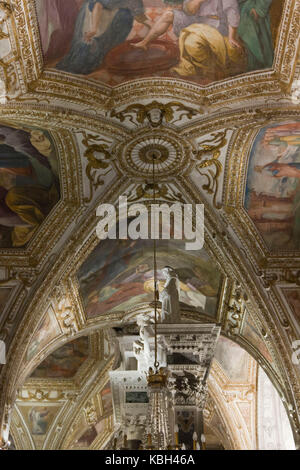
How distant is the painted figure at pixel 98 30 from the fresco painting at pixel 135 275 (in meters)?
4.99

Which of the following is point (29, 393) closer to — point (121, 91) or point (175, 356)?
point (175, 356)

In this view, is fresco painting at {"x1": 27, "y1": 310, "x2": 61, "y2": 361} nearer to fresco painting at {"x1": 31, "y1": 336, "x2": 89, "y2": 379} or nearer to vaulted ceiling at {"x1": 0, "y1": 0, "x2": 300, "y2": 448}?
vaulted ceiling at {"x1": 0, "y1": 0, "x2": 300, "y2": 448}

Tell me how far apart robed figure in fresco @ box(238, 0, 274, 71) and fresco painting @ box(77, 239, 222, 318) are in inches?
218

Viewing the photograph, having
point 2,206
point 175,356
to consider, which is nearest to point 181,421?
point 175,356

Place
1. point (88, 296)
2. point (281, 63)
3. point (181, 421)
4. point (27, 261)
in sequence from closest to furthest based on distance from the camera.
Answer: point (281, 63) → point (181, 421) → point (27, 261) → point (88, 296)

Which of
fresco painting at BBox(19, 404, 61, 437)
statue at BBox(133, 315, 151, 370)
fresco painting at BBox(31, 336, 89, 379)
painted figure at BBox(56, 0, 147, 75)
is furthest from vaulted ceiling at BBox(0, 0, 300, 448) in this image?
fresco painting at BBox(19, 404, 61, 437)

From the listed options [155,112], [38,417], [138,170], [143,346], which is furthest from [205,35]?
[38,417]

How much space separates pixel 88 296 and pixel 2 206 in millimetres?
3715

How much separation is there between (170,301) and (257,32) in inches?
226

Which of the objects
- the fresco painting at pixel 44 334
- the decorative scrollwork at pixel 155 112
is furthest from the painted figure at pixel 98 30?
the fresco painting at pixel 44 334

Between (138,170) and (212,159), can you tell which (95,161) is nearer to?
(138,170)

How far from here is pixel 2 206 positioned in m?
12.3

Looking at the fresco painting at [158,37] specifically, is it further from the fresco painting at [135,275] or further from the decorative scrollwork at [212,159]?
the fresco painting at [135,275]

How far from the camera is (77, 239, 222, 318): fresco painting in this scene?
14352mm
